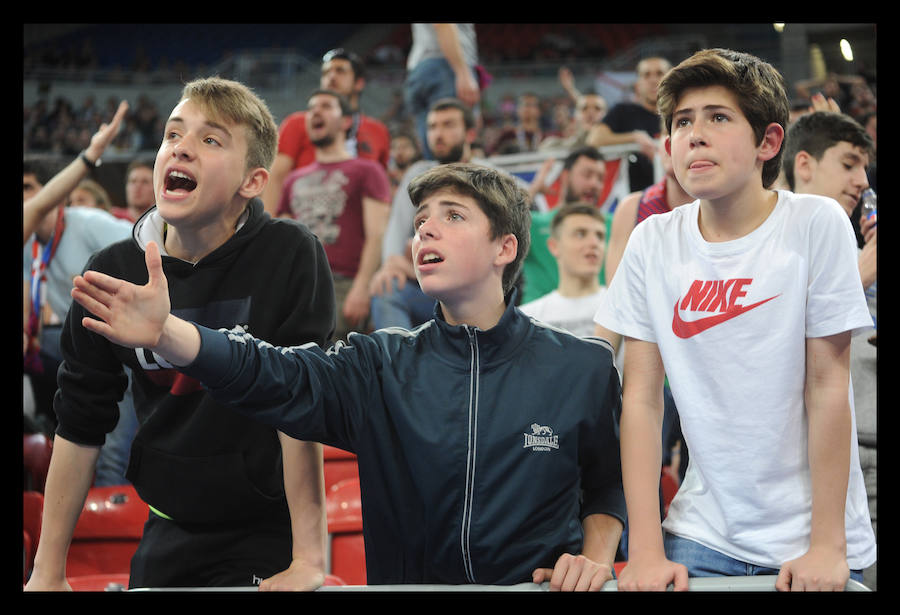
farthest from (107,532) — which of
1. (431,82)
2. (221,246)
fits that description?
(431,82)

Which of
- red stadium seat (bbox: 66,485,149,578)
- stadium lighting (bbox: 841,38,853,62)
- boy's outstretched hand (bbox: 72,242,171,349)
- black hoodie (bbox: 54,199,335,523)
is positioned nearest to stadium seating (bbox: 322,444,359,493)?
red stadium seat (bbox: 66,485,149,578)

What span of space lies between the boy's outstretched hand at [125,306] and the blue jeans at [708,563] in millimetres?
1177

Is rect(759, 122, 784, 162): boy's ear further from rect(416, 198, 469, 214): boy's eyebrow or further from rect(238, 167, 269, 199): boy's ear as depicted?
rect(238, 167, 269, 199): boy's ear

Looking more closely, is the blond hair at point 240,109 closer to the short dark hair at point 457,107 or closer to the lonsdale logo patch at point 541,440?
the lonsdale logo patch at point 541,440

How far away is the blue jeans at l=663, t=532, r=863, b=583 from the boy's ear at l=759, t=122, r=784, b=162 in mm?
868

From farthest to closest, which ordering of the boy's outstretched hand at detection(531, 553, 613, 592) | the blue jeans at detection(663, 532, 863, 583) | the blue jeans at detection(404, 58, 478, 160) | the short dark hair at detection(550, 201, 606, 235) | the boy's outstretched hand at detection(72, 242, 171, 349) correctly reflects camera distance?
the blue jeans at detection(404, 58, 478, 160), the short dark hair at detection(550, 201, 606, 235), the blue jeans at detection(663, 532, 863, 583), the boy's outstretched hand at detection(531, 553, 613, 592), the boy's outstretched hand at detection(72, 242, 171, 349)

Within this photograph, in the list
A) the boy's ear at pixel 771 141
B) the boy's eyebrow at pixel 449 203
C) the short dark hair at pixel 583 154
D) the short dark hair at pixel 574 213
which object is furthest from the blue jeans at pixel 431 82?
the boy's ear at pixel 771 141

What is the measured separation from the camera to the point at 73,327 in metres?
2.08

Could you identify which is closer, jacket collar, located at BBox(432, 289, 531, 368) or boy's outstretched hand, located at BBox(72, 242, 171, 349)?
boy's outstretched hand, located at BBox(72, 242, 171, 349)

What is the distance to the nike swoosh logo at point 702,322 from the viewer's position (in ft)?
5.84

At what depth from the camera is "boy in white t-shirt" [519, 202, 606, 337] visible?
385cm

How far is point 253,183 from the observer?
2.11m

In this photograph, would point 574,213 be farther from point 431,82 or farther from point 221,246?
point 221,246

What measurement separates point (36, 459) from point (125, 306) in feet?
7.53
